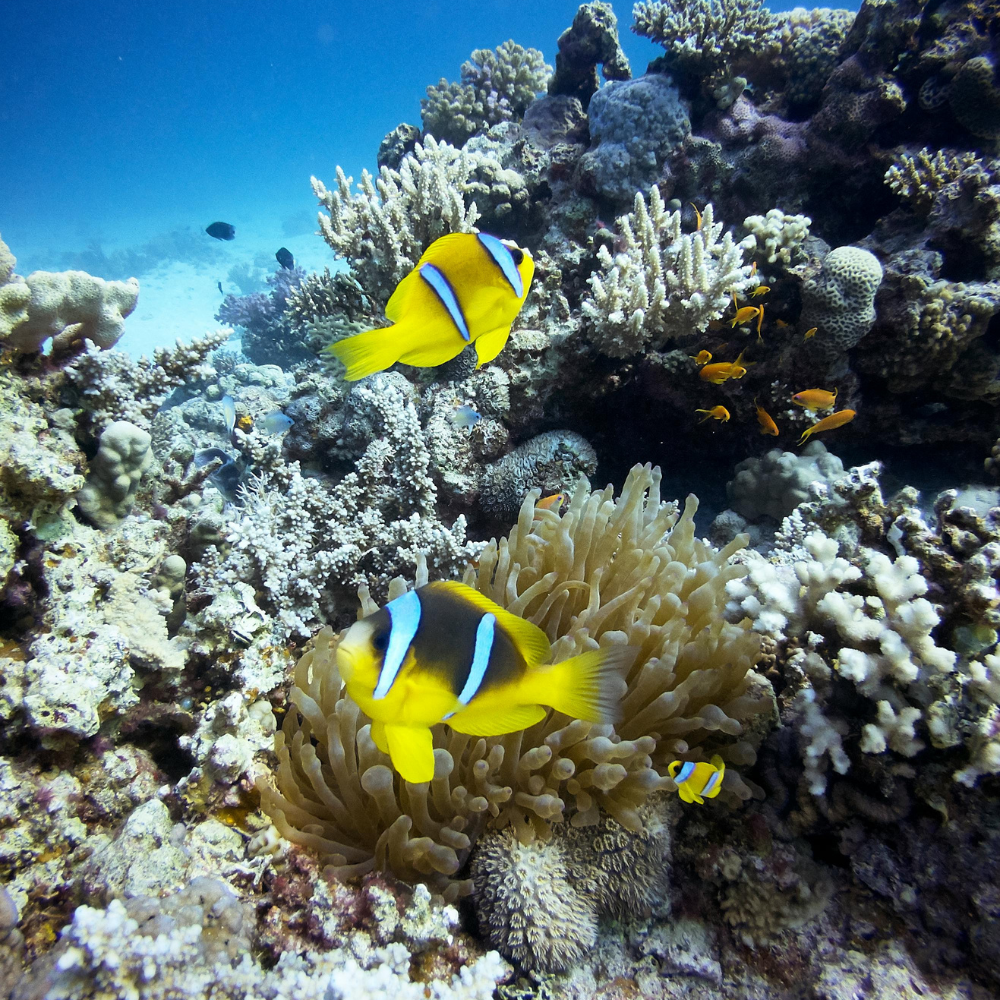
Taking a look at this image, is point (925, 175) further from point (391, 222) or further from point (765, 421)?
point (391, 222)

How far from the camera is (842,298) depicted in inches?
162

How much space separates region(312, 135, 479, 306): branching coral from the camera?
4.46 metres

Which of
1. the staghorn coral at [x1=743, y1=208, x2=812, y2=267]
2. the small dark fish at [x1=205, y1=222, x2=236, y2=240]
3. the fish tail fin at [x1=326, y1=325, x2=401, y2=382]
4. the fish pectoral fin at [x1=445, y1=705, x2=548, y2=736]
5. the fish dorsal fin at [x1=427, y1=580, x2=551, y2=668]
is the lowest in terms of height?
the fish pectoral fin at [x1=445, y1=705, x2=548, y2=736]

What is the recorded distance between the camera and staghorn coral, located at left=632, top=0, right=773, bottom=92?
5699 millimetres

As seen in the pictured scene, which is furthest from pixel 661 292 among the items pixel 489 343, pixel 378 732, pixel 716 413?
pixel 378 732

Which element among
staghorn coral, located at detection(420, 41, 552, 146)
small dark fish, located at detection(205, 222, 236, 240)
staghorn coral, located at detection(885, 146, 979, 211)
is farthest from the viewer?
small dark fish, located at detection(205, 222, 236, 240)

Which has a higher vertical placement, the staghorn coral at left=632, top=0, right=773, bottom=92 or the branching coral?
the staghorn coral at left=632, top=0, right=773, bottom=92

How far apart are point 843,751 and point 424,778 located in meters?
1.63

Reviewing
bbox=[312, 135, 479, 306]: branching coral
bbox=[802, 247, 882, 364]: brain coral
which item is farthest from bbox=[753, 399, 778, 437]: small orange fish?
bbox=[312, 135, 479, 306]: branching coral

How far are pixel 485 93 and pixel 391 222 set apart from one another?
611 centimetres

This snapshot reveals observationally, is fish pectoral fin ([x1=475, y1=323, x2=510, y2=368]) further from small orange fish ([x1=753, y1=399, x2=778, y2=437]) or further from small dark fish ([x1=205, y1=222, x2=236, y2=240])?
small dark fish ([x1=205, y1=222, x2=236, y2=240])

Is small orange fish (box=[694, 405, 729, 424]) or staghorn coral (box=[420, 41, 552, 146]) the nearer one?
small orange fish (box=[694, 405, 729, 424])

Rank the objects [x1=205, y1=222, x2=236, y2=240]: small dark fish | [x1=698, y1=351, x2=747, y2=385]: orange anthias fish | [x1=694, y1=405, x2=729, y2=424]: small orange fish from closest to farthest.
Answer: [x1=698, y1=351, x2=747, y2=385]: orange anthias fish < [x1=694, y1=405, x2=729, y2=424]: small orange fish < [x1=205, y1=222, x2=236, y2=240]: small dark fish

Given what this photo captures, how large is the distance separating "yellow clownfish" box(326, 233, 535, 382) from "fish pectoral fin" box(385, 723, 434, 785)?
107cm
